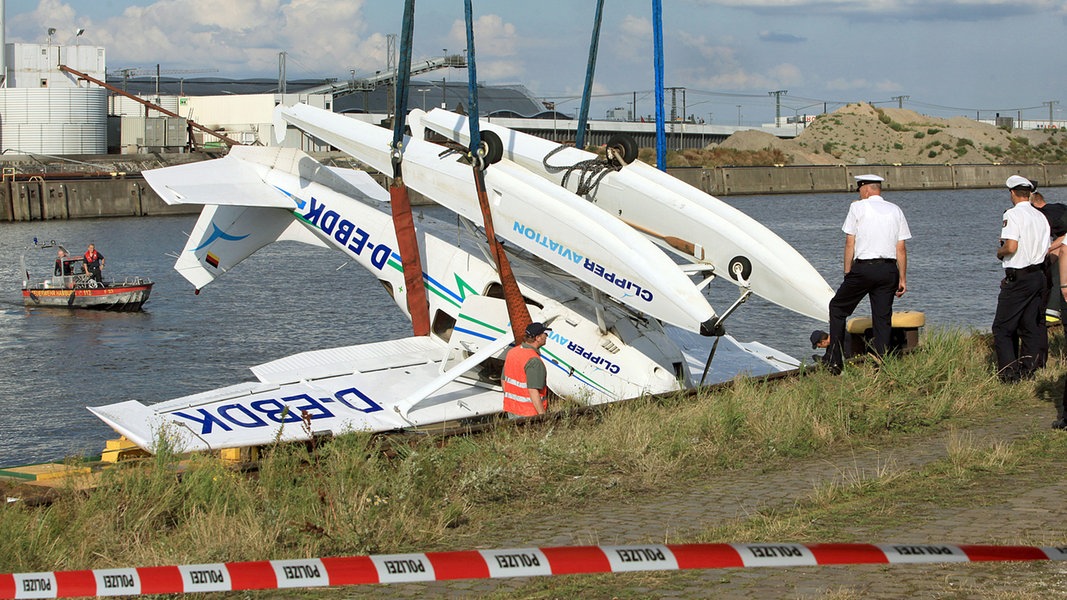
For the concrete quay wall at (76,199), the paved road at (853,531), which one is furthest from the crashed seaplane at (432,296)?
the concrete quay wall at (76,199)

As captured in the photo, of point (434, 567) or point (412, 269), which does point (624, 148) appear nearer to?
point (412, 269)

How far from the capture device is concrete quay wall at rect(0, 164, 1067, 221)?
2751 inches

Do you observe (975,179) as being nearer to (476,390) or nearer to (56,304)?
(56,304)

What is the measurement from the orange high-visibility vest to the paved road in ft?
11.2

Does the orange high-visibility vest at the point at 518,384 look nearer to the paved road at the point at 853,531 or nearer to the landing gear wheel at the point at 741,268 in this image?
the landing gear wheel at the point at 741,268

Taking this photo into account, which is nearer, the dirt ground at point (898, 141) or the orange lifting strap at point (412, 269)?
the orange lifting strap at point (412, 269)

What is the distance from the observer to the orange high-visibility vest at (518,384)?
1246 cm

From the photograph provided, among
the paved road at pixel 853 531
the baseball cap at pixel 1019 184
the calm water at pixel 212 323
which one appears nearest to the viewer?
the paved road at pixel 853 531

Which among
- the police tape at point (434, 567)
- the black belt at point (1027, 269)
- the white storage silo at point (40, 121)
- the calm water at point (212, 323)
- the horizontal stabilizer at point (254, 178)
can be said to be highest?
the white storage silo at point (40, 121)

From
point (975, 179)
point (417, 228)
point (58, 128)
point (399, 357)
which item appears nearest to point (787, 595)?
point (399, 357)

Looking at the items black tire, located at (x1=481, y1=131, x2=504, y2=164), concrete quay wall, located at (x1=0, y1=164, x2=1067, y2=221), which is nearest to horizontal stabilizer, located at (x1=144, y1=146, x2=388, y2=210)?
black tire, located at (x1=481, y1=131, x2=504, y2=164)

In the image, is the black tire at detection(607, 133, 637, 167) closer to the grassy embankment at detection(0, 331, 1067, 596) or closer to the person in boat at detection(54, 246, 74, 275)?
the grassy embankment at detection(0, 331, 1067, 596)

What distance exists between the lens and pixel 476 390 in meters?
15.3

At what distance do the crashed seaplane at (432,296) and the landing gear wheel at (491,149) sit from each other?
0.13m
